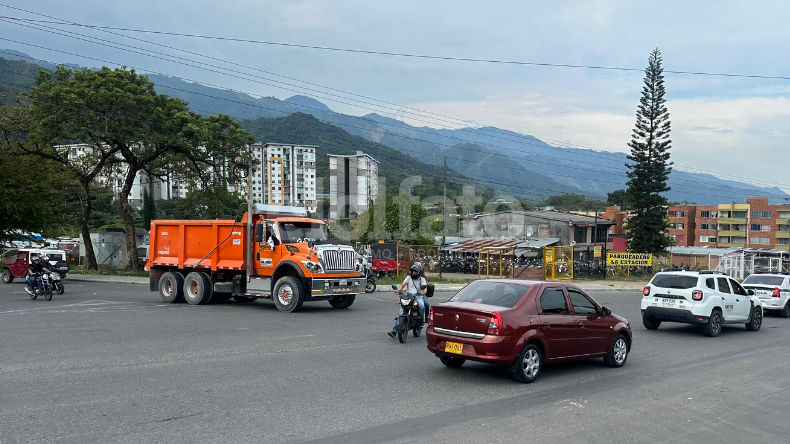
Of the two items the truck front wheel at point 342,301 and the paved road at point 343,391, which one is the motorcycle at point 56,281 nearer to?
the paved road at point 343,391

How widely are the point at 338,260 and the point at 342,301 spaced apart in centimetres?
198

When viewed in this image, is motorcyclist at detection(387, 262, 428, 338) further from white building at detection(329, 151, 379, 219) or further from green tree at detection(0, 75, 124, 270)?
white building at detection(329, 151, 379, 219)

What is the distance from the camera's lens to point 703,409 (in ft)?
25.4

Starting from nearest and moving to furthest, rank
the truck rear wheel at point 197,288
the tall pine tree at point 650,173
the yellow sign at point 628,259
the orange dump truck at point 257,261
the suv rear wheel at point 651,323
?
the suv rear wheel at point 651,323, the orange dump truck at point 257,261, the truck rear wheel at point 197,288, the yellow sign at point 628,259, the tall pine tree at point 650,173

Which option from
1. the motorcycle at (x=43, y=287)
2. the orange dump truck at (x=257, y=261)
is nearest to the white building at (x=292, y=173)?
the motorcycle at (x=43, y=287)

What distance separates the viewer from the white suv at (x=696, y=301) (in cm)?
1493

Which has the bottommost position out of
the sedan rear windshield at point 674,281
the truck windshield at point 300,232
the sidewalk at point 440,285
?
the sidewalk at point 440,285

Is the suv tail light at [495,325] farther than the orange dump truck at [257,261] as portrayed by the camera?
No

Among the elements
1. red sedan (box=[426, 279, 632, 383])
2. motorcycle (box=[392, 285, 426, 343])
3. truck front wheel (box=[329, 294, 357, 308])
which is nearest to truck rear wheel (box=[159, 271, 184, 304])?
truck front wheel (box=[329, 294, 357, 308])

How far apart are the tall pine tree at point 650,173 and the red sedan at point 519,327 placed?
54.8 meters

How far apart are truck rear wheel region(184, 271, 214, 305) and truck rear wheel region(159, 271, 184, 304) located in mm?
271

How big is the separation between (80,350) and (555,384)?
8123 millimetres

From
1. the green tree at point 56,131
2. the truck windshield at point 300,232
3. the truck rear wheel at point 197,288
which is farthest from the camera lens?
the green tree at point 56,131

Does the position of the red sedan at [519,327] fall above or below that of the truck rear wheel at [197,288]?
above
